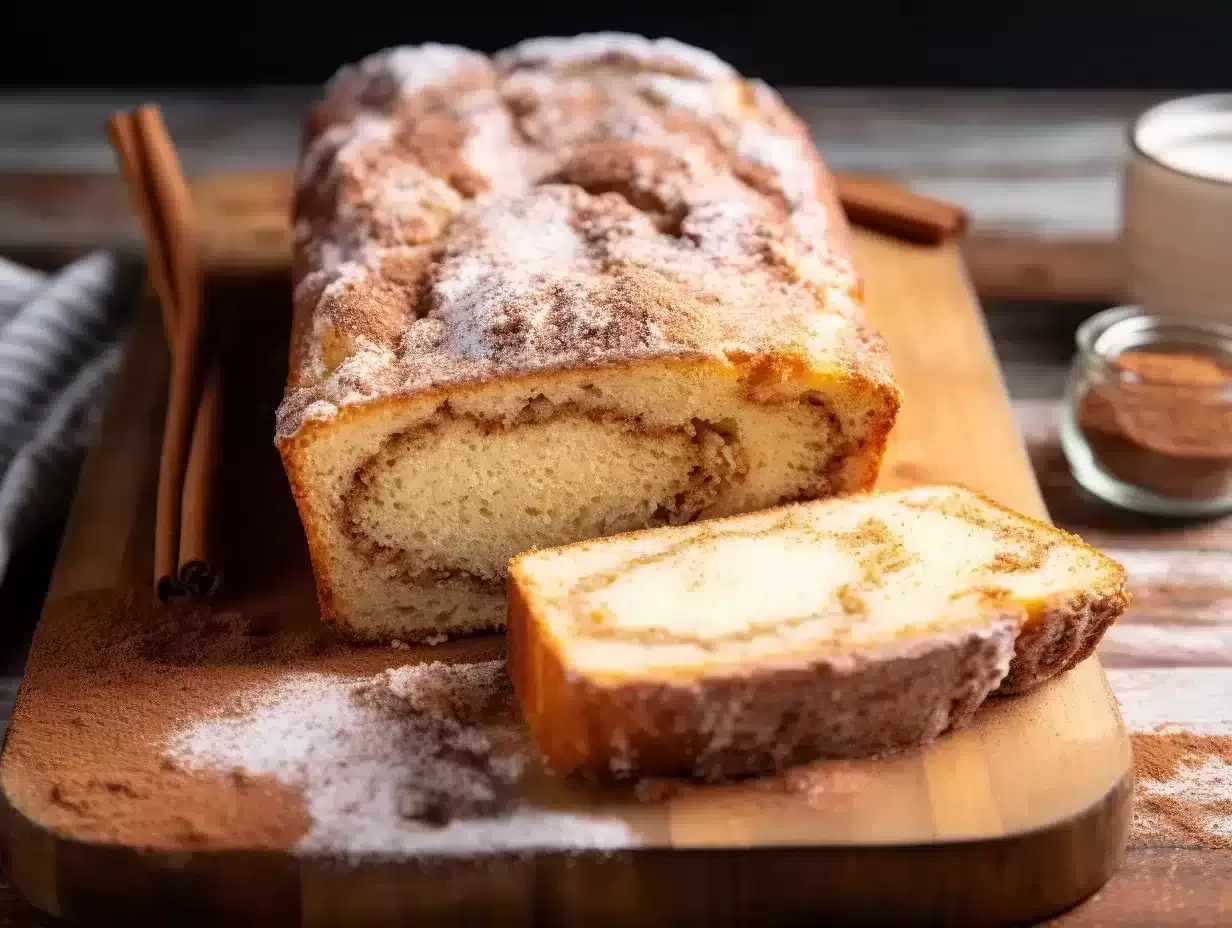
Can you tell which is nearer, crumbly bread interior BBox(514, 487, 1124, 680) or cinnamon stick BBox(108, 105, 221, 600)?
crumbly bread interior BBox(514, 487, 1124, 680)

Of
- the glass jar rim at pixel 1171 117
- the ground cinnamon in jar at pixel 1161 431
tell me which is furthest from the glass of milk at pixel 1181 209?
the ground cinnamon in jar at pixel 1161 431

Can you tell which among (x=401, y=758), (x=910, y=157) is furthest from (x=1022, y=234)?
(x=401, y=758)

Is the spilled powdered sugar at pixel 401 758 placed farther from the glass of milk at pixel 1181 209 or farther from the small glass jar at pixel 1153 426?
the glass of milk at pixel 1181 209

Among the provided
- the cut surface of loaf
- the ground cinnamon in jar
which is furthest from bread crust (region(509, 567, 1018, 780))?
the ground cinnamon in jar

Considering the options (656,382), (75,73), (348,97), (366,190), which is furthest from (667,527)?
(75,73)

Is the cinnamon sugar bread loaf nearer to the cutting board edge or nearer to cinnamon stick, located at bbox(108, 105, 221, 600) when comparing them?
cinnamon stick, located at bbox(108, 105, 221, 600)

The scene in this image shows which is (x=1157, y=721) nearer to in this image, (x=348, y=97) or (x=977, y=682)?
(x=977, y=682)
